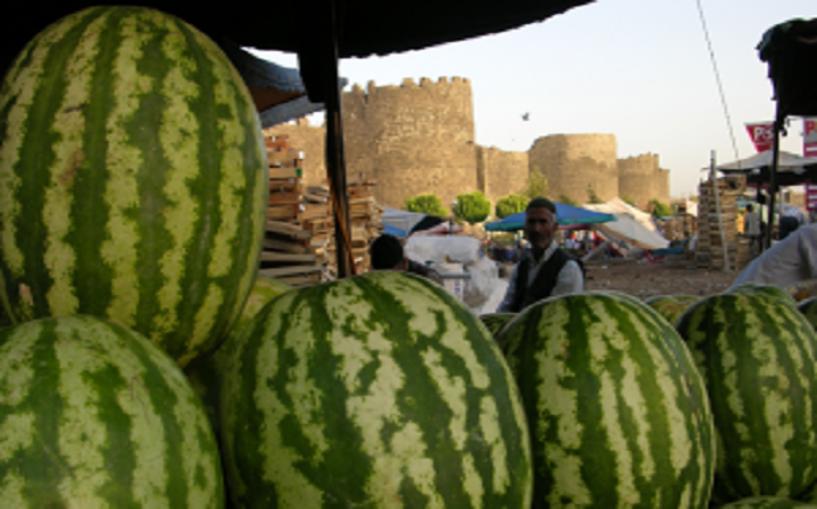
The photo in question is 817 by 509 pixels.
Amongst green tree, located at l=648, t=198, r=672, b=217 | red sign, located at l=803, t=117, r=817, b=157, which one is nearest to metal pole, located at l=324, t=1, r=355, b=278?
red sign, located at l=803, t=117, r=817, b=157

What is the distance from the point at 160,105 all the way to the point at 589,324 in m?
0.78

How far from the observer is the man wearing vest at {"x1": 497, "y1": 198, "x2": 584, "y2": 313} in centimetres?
422

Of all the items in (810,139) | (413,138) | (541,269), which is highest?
(413,138)

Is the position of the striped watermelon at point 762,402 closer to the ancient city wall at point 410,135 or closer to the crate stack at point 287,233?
the crate stack at point 287,233

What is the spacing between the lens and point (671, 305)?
2.14 m

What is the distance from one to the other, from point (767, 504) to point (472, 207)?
43044 millimetres

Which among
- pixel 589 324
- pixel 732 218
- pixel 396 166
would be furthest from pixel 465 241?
pixel 396 166

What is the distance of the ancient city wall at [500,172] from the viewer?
53469 millimetres

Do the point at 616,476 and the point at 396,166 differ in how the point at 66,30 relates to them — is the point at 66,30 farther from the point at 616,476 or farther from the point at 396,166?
the point at 396,166

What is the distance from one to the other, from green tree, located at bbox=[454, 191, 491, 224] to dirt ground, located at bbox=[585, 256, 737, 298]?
16.6 meters

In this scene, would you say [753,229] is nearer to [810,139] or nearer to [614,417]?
[810,139]

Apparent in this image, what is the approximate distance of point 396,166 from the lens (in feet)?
156

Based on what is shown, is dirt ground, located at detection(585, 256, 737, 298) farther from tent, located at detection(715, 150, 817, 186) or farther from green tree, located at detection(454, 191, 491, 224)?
green tree, located at detection(454, 191, 491, 224)

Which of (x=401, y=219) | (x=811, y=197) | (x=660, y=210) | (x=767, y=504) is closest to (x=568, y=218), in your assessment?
(x=401, y=219)
